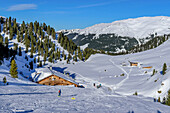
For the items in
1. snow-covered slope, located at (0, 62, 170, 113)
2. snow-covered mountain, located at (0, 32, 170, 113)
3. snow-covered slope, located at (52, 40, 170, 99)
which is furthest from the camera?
snow-covered slope, located at (52, 40, 170, 99)

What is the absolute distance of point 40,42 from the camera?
420ft

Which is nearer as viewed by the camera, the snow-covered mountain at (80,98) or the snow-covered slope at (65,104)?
the snow-covered slope at (65,104)

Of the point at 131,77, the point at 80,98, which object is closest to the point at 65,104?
the point at 80,98

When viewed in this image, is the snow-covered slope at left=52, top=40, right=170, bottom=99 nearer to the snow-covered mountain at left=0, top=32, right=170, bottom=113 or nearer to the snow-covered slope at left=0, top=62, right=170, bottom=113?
the snow-covered mountain at left=0, top=32, right=170, bottom=113

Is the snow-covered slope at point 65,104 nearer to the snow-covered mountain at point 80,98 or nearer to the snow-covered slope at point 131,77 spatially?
the snow-covered mountain at point 80,98

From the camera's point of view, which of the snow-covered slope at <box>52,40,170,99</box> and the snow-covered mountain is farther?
the snow-covered slope at <box>52,40,170,99</box>

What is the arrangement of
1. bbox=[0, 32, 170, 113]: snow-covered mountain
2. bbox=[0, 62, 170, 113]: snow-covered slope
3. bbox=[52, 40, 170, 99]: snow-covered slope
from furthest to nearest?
1. bbox=[52, 40, 170, 99]: snow-covered slope
2. bbox=[0, 32, 170, 113]: snow-covered mountain
3. bbox=[0, 62, 170, 113]: snow-covered slope

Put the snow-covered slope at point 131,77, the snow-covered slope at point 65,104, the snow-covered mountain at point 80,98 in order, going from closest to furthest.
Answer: the snow-covered slope at point 65,104 → the snow-covered mountain at point 80,98 → the snow-covered slope at point 131,77

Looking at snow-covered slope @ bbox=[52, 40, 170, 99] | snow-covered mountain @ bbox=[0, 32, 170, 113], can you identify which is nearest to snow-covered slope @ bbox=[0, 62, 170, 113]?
snow-covered mountain @ bbox=[0, 32, 170, 113]

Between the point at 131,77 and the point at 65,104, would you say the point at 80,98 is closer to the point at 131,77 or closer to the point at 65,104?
the point at 65,104

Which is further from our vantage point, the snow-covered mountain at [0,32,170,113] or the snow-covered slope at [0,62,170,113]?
the snow-covered mountain at [0,32,170,113]

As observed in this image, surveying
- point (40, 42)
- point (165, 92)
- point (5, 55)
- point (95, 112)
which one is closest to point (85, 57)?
point (40, 42)

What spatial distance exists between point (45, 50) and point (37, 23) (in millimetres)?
37977

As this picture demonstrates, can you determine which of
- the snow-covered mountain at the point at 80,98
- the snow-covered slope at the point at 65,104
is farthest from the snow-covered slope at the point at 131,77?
the snow-covered slope at the point at 65,104
